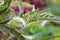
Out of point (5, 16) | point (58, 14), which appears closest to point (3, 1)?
point (5, 16)

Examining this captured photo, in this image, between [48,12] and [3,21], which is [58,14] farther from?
[3,21]

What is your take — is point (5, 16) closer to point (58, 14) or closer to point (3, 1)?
point (3, 1)

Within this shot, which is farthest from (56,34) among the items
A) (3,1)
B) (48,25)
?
(3,1)

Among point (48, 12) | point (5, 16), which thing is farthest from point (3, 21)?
point (48, 12)

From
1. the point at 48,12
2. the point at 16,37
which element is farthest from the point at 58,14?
the point at 16,37

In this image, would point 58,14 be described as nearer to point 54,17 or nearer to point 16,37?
point 54,17
